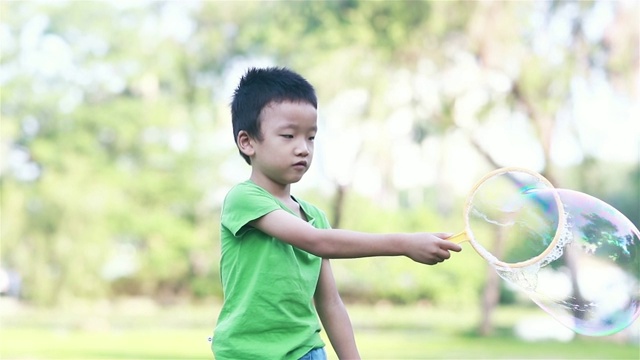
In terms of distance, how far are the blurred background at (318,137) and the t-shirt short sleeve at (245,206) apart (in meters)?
12.4

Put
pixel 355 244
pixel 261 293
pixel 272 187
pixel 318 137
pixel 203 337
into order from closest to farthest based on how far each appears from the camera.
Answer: pixel 355 244, pixel 261 293, pixel 272 187, pixel 203 337, pixel 318 137

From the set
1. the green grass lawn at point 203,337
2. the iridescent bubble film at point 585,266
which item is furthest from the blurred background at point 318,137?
the iridescent bubble film at point 585,266

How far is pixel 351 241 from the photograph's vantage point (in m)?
2.52

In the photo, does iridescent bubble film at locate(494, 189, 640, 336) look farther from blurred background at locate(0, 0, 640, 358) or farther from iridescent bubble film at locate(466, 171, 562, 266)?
blurred background at locate(0, 0, 640, 358)

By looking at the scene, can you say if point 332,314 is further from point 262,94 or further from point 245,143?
point 262,94

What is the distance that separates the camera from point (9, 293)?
17578 mm

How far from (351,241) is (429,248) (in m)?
0.22

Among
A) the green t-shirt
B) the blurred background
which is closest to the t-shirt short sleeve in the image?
the green t-shirt

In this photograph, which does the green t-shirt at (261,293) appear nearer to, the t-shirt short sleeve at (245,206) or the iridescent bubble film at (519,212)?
the t-shirt short sleeve at (245,206)

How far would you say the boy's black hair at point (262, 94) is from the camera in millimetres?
2721

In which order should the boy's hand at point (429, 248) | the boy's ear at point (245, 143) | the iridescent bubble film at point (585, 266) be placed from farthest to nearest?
the iridescent bubble film at point (585, 266)
the boy's ear at point (245, 143)
the boy's hand at point (429, 248)

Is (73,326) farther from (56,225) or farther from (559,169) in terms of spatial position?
(559,169)

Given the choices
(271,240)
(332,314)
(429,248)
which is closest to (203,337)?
(332,314)

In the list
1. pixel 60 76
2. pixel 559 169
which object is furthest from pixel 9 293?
pixel 559 169
